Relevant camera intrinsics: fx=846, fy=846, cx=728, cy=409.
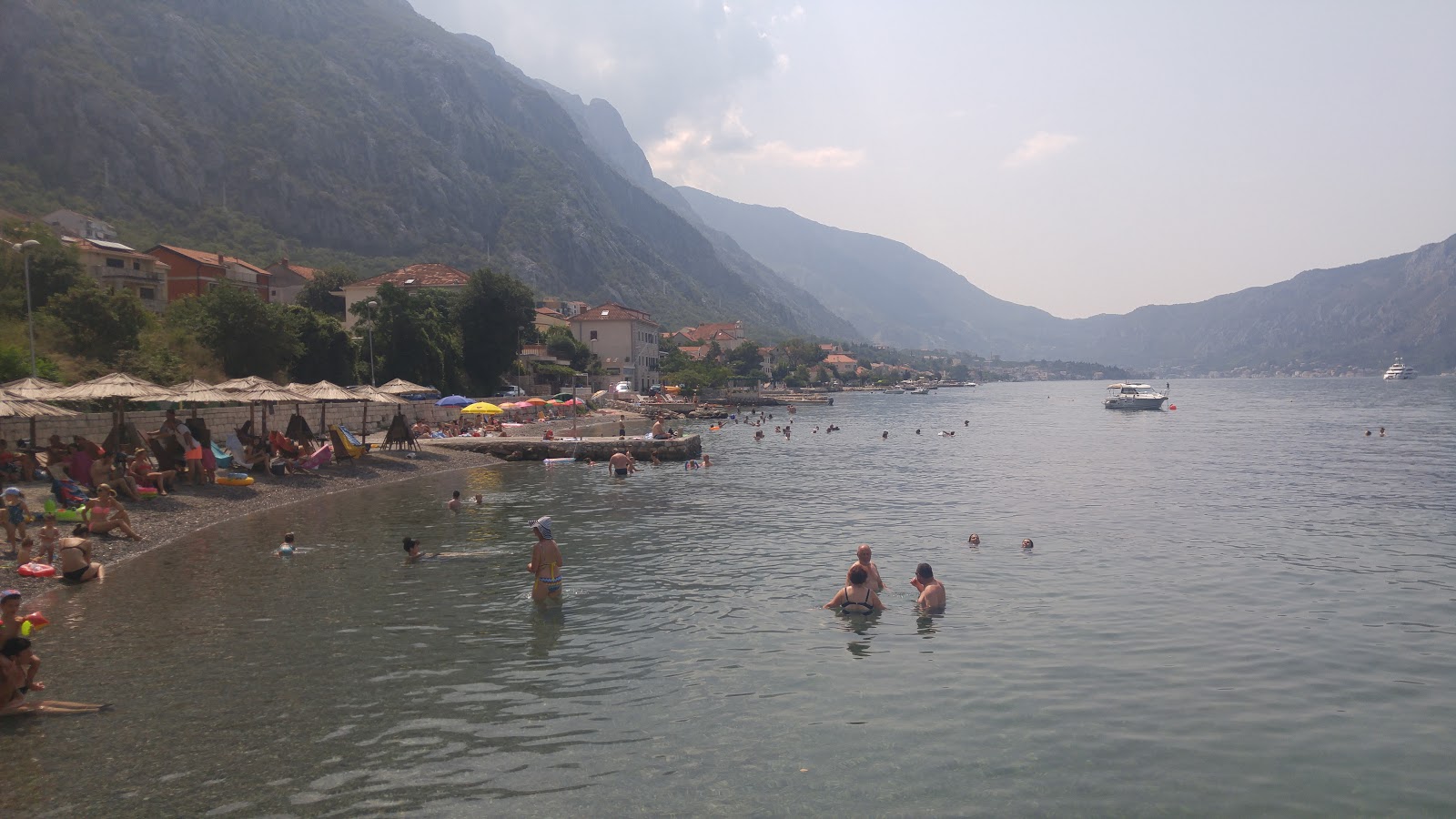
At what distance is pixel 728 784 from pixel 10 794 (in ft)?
22.1

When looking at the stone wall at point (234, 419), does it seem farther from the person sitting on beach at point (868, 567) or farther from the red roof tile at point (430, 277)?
the red roof tile at point (430, 277)

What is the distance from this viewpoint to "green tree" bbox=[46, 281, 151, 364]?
38469 millimetres

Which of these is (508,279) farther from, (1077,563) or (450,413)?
(1077,563)

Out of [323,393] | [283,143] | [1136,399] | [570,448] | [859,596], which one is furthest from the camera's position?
[283,143]

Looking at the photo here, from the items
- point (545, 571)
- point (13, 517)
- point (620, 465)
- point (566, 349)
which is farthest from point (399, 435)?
point (566, 349)

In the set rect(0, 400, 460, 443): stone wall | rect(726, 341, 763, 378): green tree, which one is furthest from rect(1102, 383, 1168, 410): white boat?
rect(0, 400, 460, 443): stone wall

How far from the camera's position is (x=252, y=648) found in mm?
12320

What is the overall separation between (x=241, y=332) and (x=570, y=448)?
1958cm

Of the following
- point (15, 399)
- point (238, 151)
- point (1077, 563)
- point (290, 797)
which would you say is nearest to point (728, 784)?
point (290, 797)

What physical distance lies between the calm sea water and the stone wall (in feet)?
31.2

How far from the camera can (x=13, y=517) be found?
17281 mm

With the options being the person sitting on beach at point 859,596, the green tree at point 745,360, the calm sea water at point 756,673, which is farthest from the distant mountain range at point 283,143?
the person sitting on beach at point 859,596

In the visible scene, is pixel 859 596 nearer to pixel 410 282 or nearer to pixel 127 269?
pixel 127 269

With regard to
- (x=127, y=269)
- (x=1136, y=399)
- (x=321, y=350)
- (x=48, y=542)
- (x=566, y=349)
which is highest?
(x=127, y=269)
